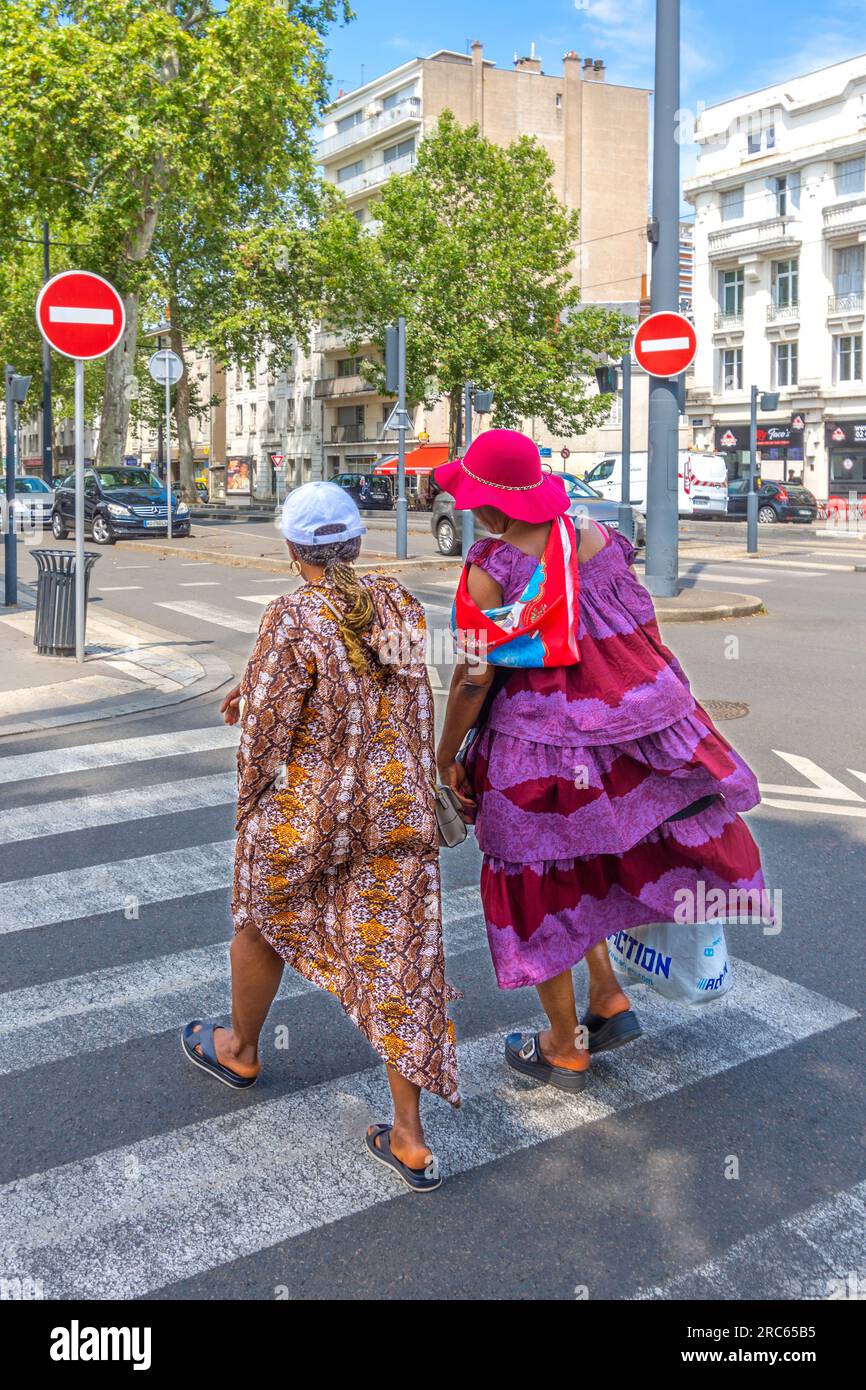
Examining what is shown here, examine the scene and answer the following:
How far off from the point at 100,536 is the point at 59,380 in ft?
166

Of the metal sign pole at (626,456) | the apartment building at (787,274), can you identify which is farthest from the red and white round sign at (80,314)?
the apartment building at (787,274)

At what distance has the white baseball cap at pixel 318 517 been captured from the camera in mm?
3111

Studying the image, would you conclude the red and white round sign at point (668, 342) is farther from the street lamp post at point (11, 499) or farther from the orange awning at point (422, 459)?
the orange awning at point (422, 459)

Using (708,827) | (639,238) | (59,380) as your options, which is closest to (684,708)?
(708,827)

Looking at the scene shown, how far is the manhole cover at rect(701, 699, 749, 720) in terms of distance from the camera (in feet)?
28.9

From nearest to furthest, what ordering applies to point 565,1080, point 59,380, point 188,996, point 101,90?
point 565,1080, point 188,996, point 101,90, point 59,380

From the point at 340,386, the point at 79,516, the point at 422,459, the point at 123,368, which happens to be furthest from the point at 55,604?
the point at 340,386

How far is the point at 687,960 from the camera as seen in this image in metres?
3.58

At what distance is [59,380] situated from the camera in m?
73.5

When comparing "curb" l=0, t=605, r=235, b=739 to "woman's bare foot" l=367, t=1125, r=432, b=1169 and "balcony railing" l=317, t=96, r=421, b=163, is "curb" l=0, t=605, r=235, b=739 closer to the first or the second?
"woman's bare foot" l=367, t=1125, r=432, b=1169

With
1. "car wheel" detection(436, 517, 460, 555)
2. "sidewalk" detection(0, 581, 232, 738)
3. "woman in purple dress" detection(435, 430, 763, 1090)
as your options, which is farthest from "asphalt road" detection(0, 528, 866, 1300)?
"car wheel" detection(436, 517, 460, 555)

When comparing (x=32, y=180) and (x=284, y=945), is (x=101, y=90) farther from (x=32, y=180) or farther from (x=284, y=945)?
(x=284, y=945)

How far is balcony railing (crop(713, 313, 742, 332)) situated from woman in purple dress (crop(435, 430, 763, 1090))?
180ft

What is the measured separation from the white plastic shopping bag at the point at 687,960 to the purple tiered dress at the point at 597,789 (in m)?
0.10
